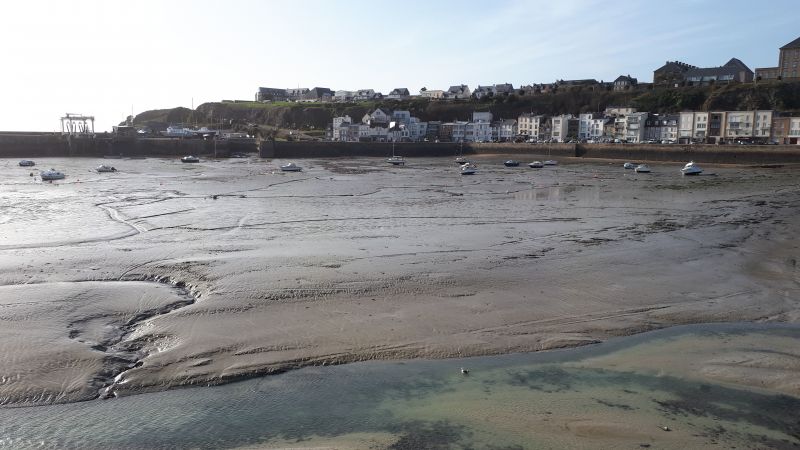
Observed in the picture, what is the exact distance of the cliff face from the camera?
79750 mm

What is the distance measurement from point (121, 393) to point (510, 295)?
7.35m

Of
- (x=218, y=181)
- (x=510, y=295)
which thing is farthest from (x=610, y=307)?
(x=218, y=181)

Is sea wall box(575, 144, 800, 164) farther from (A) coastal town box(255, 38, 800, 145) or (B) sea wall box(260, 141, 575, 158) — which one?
(A) coastal town box(255, 38, 800, 145)

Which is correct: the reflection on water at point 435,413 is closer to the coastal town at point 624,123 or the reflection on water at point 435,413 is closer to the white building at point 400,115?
the coastal town at point 624,123

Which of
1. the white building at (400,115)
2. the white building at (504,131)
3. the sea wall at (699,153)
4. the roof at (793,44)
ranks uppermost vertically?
the roof at (793,44)

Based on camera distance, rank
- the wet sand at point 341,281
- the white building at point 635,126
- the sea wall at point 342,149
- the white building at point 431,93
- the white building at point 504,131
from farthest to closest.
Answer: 1. the white building at point 431,93
2. the white building at point 504,131
3. the white building at point 635,126
4. the sea wall at point 342,149
5. the wet sand at point 341,281

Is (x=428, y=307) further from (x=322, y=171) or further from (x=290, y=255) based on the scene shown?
(x=322, y=171)

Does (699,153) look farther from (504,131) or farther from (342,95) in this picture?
(342,95)

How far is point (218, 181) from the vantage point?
3941cm

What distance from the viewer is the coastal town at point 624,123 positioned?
71750 millimetres

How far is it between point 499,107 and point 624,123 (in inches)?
1198

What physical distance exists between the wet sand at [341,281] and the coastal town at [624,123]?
5275 centimetres

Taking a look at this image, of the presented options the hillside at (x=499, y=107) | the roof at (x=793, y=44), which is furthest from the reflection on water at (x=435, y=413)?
the roof at (x=793, y=44)

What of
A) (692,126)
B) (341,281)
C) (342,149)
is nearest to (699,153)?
(692,126)
